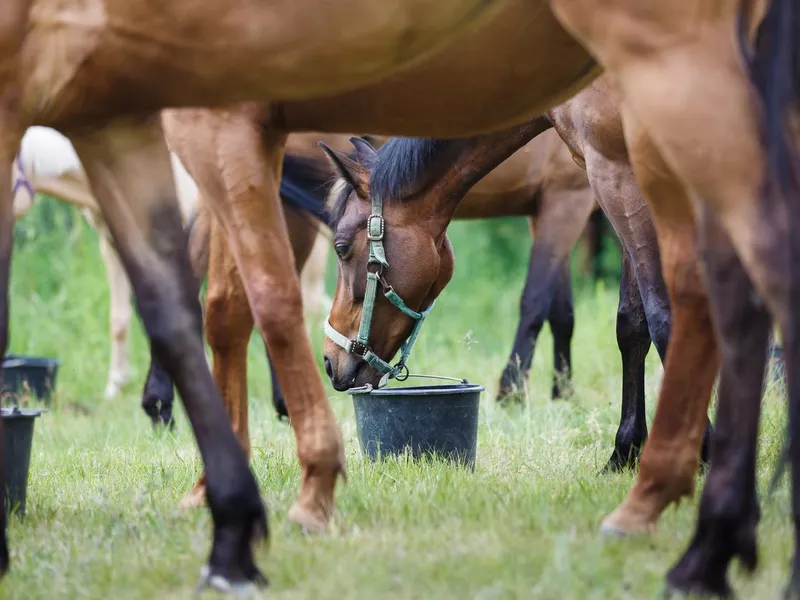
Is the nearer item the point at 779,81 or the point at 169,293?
the point at 779,81

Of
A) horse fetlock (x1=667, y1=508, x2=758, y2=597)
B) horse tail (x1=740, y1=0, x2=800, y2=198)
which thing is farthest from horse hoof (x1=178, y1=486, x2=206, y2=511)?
horse tail (x1=740, y1=0, x2=800, y2=198)

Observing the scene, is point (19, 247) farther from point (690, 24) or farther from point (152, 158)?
point (690, 24)

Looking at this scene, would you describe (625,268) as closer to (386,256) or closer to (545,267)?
(386,256)

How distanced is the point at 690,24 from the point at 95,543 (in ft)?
7.26

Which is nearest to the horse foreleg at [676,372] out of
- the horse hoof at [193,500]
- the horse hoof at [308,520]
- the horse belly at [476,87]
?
the horse belly at [476,87]

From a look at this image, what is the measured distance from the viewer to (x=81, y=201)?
8852 mm

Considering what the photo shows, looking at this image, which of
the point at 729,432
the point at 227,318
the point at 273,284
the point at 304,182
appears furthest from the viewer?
the point at 304,182

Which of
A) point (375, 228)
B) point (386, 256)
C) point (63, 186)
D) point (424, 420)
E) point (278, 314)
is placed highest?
point (63, 186)

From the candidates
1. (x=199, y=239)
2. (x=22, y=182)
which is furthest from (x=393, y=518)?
(x=22, y=182)

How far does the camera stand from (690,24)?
2.19 m

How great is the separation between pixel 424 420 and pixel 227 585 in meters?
2.27

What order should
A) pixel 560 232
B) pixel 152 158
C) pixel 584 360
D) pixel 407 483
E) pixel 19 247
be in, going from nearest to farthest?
1. pixel 152 158
2. pixel 407 483
3. pixel 560 232
4. pixel 584 360
5. pixel 19 247

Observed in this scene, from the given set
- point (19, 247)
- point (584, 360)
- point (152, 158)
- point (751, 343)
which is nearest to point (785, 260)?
point (751, 343)

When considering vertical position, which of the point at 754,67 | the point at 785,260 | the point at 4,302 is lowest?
the point at 4,302
